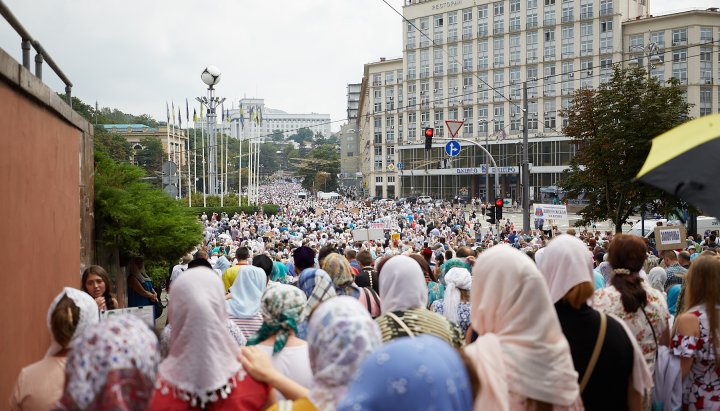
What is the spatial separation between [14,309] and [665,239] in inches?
359

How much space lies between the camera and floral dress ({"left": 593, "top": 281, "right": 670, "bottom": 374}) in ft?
14.3

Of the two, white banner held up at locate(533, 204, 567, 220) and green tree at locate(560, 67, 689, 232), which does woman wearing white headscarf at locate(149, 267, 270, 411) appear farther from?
white banner held up at locate(533, 204, 567, 220)

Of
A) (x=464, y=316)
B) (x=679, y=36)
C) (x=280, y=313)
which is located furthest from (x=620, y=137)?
(x=679, y=36)

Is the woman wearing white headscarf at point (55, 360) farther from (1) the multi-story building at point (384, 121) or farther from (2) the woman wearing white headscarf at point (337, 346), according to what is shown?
(1) the multi-story building at point (384, 121)

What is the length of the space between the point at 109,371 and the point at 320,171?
128 metres

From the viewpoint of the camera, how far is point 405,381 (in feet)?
6.32

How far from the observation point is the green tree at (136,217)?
1071 cm

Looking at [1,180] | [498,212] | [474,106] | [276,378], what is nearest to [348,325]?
[276,378]

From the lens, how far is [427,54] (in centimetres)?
8819

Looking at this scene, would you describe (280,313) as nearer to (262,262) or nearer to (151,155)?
(262,262)

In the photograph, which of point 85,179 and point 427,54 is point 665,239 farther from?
point 427,54

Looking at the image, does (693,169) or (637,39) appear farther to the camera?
(637,39)

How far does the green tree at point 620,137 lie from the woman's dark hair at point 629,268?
17.5m

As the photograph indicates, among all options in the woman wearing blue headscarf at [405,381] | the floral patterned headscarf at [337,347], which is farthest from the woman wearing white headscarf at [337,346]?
the woman wearing blue headscarf at [405,381]
